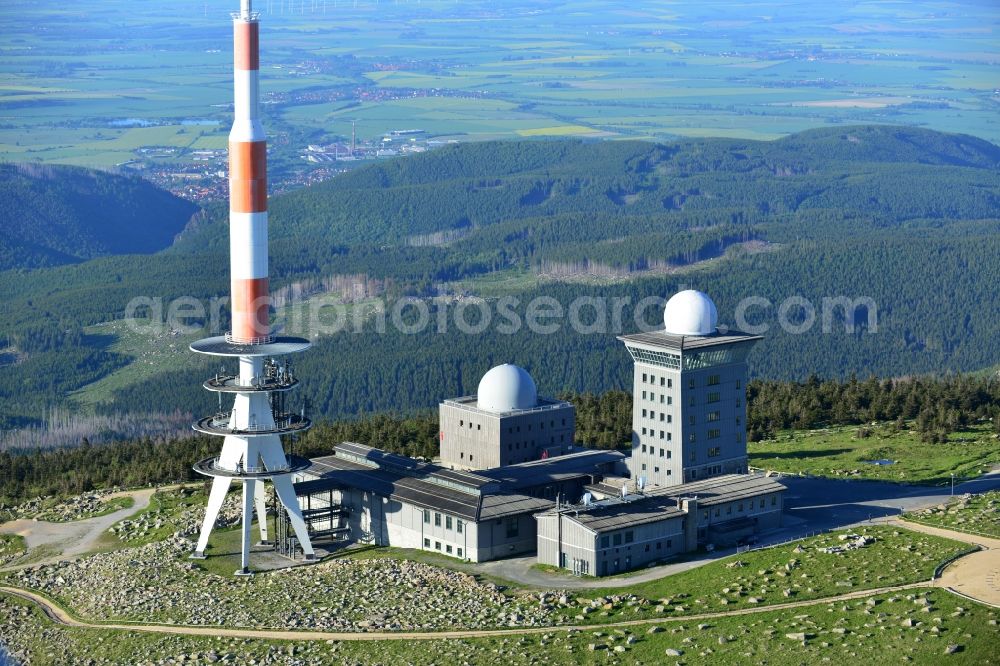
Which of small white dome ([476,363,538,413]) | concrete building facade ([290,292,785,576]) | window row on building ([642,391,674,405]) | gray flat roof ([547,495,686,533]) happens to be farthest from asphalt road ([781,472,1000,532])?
small white dome ([476,363,538,413])

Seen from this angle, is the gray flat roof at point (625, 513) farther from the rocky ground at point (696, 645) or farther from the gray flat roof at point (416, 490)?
the rocky ground at point (696, 645)

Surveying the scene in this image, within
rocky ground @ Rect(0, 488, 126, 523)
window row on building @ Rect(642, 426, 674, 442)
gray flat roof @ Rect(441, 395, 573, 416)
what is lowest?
rocky ground @ Rect(0, 488, 126, 523)

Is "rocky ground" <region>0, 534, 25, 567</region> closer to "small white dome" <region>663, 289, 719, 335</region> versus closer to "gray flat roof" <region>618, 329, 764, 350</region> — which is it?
"gray flat roof" <region>618, 329, 764, 350</region>

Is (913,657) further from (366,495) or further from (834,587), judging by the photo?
(366,495)

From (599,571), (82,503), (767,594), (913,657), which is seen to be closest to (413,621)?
(599,571)

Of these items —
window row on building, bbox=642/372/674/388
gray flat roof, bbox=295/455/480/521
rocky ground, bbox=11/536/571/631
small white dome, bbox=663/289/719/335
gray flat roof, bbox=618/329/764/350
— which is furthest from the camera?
small white dome, bbox=663/289/719/335

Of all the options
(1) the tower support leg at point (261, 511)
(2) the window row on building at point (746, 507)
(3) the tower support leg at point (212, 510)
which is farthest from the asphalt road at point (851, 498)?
(3) the tower support leg at point (212, 510)
